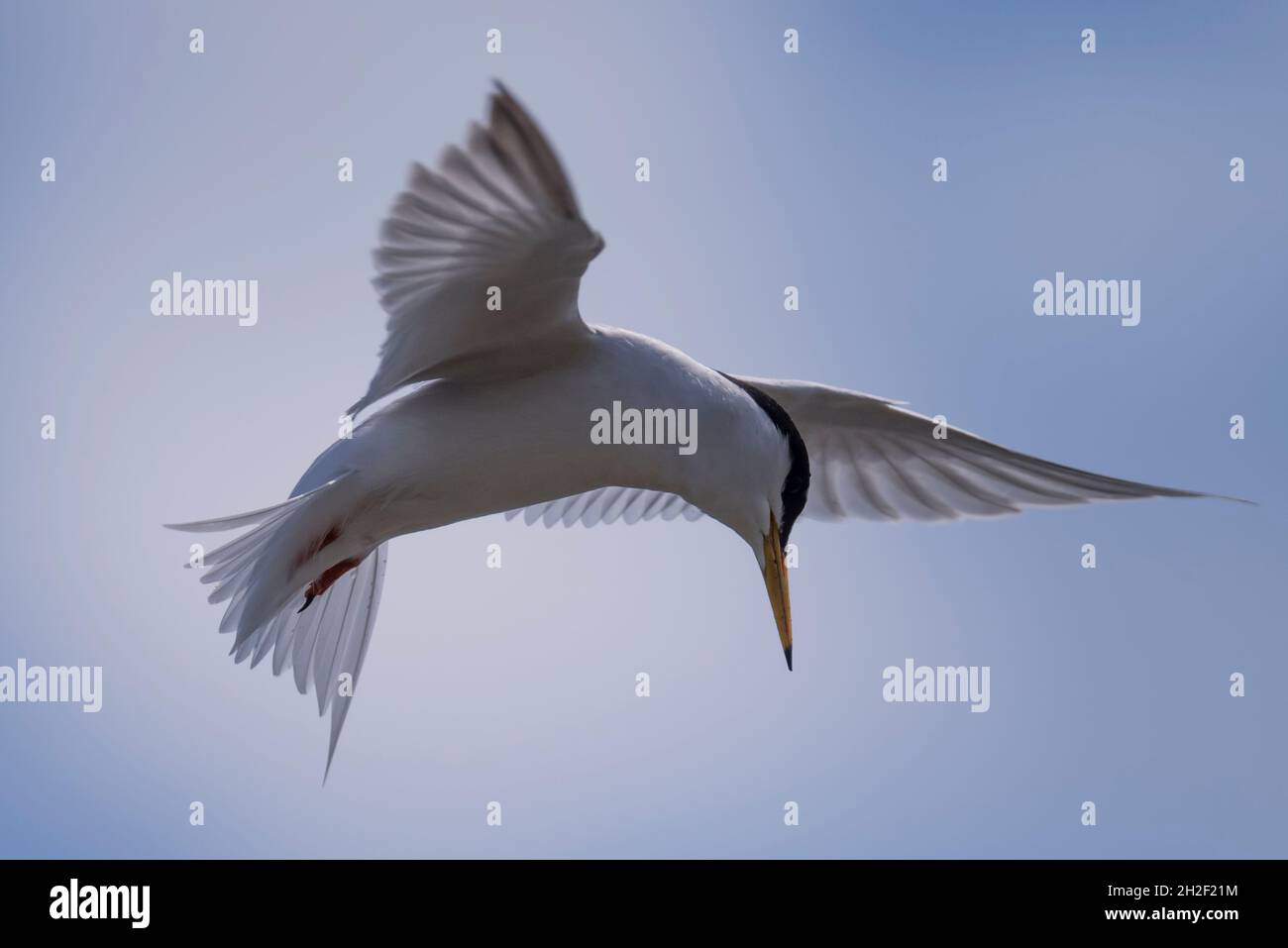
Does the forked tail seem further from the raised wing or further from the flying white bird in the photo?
the raised wing

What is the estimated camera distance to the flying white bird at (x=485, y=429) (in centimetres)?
341

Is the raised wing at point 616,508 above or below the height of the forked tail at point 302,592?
above

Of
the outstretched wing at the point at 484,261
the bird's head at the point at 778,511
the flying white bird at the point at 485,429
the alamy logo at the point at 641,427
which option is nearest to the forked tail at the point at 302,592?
the flying white bird at the point at 485,429

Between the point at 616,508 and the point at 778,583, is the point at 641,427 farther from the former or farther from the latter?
the point at 616,508

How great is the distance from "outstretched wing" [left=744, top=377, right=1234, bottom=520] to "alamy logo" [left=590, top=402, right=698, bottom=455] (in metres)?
0.90

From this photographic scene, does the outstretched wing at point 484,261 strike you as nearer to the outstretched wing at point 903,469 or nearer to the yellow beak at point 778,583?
the yellow beak at point 778,583

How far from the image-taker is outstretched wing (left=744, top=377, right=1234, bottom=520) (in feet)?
16.8

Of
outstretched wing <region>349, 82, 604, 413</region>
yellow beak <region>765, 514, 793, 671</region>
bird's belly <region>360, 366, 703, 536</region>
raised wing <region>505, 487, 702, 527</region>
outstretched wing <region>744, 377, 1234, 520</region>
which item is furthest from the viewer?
raised wing <region>505, 487, 702, 527</region>

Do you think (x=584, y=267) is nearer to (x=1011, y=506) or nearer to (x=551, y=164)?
(x=551, y=164)

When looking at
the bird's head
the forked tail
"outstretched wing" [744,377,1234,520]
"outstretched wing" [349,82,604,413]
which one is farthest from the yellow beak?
the forked tail

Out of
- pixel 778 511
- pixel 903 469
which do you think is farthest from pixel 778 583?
pixel 903 469

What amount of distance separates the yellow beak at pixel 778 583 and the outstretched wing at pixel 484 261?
0.96 metres

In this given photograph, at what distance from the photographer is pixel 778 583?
4383 millimetres

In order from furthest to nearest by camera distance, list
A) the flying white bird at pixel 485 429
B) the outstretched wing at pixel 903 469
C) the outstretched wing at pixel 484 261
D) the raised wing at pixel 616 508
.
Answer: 1. the raised wing at pixel 616 508
2. the outstretched wing at pixel 903 469
3. the flying white bird at pixel 485 429
4. the outstretched wing at pixel 484 261
